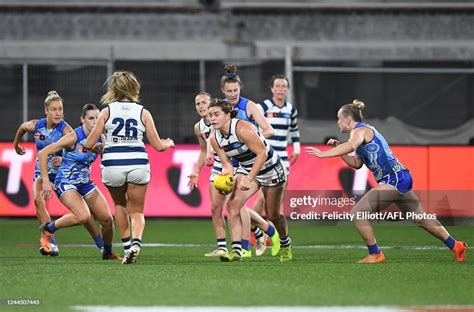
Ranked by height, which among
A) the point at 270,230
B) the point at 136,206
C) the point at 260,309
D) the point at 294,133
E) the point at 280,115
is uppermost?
the point at 280,115

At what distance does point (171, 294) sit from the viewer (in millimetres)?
9992

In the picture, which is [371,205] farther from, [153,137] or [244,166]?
[153,137]

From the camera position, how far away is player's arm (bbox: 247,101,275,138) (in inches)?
565

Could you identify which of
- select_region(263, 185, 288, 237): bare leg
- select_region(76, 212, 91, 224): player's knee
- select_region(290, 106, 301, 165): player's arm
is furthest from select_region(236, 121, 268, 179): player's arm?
select_region(290, 106, 301, 165): player's arm

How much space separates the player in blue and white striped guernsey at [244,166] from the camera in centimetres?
1309

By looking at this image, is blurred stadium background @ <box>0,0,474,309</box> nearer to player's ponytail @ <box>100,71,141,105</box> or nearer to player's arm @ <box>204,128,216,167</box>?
player's arm @ <box>204,128,216,167</box>

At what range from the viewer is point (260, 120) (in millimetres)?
14477

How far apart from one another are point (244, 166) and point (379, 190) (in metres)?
1.58

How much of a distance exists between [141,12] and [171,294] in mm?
22804

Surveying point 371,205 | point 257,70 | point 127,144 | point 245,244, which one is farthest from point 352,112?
point 257,70

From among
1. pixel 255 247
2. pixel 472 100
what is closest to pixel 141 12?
pixel 472 100

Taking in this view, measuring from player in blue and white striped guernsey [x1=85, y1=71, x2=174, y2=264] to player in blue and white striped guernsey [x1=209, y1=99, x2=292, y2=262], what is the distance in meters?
0.72

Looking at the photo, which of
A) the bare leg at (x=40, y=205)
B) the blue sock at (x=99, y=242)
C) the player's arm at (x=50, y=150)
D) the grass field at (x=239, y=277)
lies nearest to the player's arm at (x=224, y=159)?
the grass field at (x=239, y=277)

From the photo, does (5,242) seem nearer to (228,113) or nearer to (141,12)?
(228,113)
